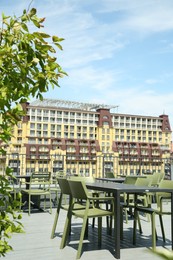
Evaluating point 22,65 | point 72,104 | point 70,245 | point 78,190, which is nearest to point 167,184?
point 78,190

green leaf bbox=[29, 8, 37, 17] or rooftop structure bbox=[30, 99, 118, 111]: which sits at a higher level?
rooftop structure bbox=[30, 99, 118, 111]

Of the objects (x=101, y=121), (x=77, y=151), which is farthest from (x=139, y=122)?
(x=77, y=151)

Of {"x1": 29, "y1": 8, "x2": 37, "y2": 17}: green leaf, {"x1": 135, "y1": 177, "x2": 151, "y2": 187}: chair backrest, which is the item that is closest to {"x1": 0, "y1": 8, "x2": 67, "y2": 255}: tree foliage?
{"x1": 29, "y1": 8, "x2": 37, "y2": 17}: green leaf

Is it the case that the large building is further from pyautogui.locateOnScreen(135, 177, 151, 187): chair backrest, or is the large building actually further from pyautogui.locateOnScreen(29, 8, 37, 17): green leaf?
pyautogui.locateOnScreen(29, 8, 37, 17): green leaf

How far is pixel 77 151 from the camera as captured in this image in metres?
124

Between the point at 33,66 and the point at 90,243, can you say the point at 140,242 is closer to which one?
the point at 90,243

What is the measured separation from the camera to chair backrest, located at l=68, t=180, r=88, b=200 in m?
3.80

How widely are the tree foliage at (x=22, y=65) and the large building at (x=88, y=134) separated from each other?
115254mm

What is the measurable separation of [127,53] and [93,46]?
213cm

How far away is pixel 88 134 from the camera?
13100 cm

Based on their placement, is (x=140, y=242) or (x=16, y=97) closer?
(x=16, y=97)

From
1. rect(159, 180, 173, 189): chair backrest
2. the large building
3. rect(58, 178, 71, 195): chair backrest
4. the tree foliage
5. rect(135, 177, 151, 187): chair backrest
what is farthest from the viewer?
the large building

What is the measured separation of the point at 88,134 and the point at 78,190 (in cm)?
12710

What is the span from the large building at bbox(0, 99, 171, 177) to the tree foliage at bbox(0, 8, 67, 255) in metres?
115
